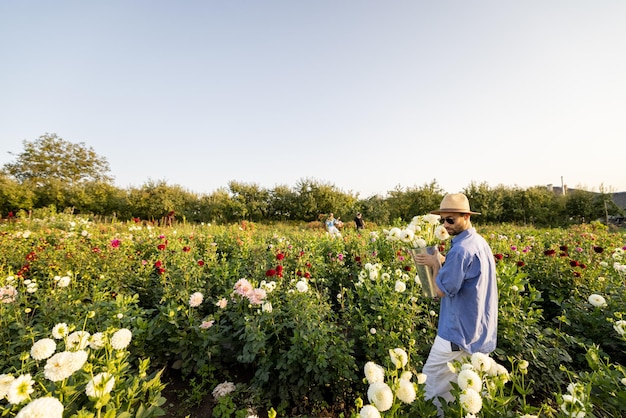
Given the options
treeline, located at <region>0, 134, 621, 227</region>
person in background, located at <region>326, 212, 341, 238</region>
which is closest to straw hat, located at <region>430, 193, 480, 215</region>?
person in background, located at <region>326, 212, 341, 238</region>

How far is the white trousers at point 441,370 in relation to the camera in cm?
185

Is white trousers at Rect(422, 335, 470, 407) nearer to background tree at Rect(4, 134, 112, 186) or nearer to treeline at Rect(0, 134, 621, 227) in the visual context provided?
treeline at Rect(0, 134, 621, 227)

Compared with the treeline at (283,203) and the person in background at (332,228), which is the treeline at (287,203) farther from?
the person in background at (332,228)

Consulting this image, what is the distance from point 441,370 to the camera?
188cm

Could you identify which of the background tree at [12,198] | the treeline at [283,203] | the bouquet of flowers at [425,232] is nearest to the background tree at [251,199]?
the treeline at [283,203]

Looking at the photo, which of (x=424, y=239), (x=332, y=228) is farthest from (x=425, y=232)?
(x=332, y=228)

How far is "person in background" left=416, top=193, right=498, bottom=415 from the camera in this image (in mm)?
1785

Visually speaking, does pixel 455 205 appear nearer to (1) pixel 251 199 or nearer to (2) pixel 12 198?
(1) pixel 251 199

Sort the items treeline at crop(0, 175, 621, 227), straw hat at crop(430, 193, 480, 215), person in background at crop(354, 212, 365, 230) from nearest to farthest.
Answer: straw hat at crop(430, 193, 480, 215)
person in background at crop(354, 212, 365, 230)
treeline at crop(0, 175, 621, 227)

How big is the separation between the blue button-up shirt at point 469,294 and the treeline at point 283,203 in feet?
59.5

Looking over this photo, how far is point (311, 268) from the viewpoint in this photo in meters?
3.99

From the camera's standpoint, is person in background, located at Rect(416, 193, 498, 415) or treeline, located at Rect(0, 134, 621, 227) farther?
treeline, located at Rect(0, 134, 621, 227)

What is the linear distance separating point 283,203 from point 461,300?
20.7 meters

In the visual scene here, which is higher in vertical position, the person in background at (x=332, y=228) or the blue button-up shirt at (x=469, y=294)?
the blue button-up shirt at (x=469, y=294)
